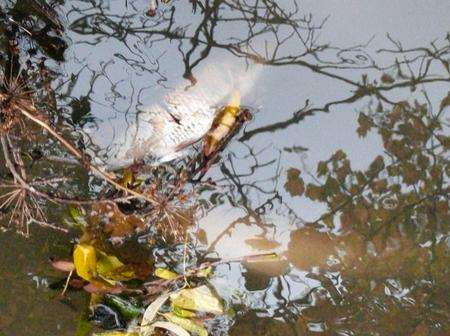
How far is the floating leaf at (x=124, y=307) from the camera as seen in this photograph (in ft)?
3.09

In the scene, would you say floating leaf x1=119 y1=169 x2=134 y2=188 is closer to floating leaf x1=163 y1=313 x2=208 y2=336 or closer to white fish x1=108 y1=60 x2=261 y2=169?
white fish x1=108 y1=60 x2=261 y2=169

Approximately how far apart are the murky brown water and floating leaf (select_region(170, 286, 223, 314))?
0.06m

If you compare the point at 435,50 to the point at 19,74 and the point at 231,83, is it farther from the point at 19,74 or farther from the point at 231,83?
the point at 19,74

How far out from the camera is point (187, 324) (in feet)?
3.03

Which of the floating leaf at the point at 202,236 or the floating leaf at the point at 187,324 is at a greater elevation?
the floating leaf at the point at 202,236

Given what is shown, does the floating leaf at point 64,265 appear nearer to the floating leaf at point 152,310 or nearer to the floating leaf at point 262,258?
the floating leaf at point 152,310

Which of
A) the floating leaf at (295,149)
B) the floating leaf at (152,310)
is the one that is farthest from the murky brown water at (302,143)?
the floating leaf at (152,310)

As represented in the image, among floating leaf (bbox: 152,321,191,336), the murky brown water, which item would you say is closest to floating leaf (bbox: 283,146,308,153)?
the murky brown water

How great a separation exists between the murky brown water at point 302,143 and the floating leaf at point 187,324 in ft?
0.26

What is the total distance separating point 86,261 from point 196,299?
0.20m

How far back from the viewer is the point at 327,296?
993 mm

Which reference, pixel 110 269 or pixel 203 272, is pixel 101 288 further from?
pixel 203 272

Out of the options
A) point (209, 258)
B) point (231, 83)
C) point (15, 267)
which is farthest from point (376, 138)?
point (15, 267)

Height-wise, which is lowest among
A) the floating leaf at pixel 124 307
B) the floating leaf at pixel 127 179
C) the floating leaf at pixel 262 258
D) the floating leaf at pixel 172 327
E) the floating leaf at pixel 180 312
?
the floating leaf at pixel 172 327
